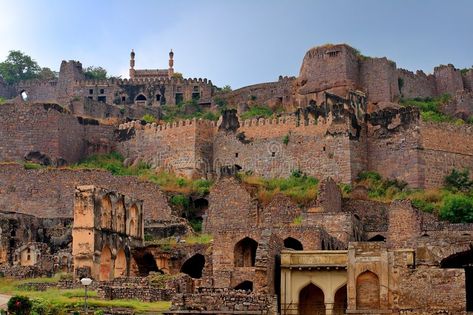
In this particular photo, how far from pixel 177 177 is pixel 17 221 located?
10.6 m

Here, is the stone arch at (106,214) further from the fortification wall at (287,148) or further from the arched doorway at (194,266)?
the fortification wall at (287,148)

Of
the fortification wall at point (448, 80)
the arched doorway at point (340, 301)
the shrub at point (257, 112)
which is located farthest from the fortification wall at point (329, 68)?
the arched doorway at point (340, 301)

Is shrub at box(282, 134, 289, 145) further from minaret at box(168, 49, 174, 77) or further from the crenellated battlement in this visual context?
minaret at box(168, 49, 174, 77)

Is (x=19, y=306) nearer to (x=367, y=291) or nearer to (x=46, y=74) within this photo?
(x=367, y=291)

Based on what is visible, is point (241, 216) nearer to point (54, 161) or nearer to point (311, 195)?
point (311, 195)

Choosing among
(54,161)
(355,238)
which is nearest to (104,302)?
(355,238)

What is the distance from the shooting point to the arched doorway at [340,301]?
1522 inches

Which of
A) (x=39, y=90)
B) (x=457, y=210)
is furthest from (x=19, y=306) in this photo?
(x=39, y=90)

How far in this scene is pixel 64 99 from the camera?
247 ft

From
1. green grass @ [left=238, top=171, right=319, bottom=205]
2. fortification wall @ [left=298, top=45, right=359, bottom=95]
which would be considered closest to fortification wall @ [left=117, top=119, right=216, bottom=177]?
green grass @ [left=238, top=171, right=319, bottom=205]

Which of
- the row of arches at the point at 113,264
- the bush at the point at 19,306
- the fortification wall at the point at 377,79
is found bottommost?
the bush at the point at 19,306

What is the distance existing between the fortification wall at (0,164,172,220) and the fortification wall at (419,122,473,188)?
14.6 metres

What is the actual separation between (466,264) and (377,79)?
85.2ft

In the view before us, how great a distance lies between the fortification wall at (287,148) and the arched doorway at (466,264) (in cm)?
1358
